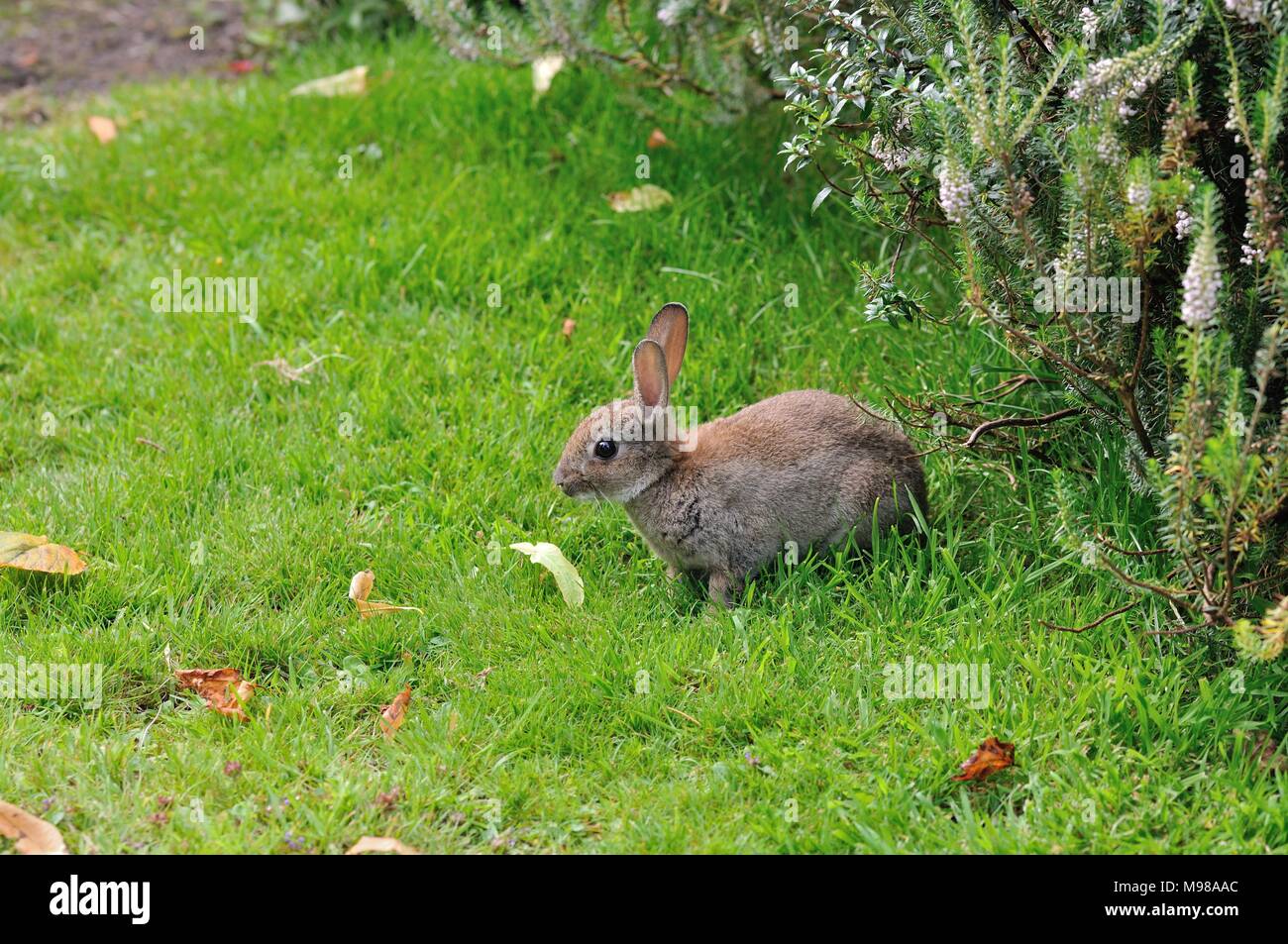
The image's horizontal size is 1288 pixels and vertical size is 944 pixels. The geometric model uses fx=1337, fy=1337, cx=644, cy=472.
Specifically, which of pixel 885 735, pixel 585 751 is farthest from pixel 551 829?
pixel 885 735

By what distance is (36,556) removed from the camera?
491 centimetres

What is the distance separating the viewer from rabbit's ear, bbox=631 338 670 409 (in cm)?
509

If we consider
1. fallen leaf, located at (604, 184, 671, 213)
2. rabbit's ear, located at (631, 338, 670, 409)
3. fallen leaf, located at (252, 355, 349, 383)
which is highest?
fallen leaf, located at (604, 184, 671, 213)

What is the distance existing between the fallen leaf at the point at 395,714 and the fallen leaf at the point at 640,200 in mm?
3401

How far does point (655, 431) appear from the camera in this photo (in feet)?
17.2

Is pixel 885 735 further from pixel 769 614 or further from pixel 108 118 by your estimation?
pixel 108 118

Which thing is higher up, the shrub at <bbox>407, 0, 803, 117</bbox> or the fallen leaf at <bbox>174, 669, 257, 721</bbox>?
the shrub at <bbox>407, 0, 803, 117</bbox>

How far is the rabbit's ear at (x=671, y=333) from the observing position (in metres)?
5.23

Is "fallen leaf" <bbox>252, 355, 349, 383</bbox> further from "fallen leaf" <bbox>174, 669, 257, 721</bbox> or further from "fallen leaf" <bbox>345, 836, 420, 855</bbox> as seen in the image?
"fallen leaf" <bbox>345, 836, 420, 855</bbox>

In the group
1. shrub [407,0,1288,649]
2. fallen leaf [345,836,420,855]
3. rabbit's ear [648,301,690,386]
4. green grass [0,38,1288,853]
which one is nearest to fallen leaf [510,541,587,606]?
green grass [0,38,1288,853]

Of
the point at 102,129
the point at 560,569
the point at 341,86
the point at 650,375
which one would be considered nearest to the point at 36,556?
the point at 560,569

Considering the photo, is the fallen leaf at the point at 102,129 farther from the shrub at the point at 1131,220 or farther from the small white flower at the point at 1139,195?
the small white flower at the point at 1139,195

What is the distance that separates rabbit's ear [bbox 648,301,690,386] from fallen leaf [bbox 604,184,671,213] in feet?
6.44
